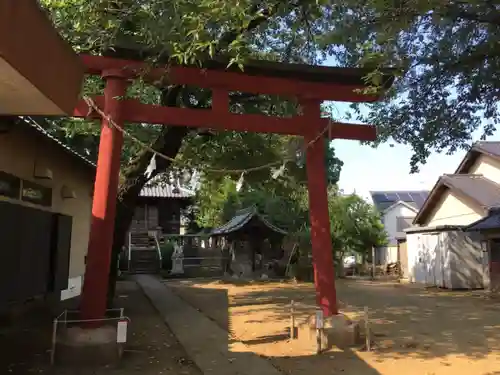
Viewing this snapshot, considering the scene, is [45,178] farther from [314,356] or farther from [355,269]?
[355,269]

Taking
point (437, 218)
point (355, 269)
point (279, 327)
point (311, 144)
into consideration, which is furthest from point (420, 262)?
point (311, 144)

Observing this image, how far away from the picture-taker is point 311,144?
31.7ft

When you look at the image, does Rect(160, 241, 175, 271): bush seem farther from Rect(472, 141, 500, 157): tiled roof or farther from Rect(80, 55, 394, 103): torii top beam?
Rect(80, 55, 394, 103): torii top beam

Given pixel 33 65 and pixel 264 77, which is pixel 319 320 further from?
pixel 33 65

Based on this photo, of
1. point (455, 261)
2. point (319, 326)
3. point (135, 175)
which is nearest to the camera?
point (319, 326)

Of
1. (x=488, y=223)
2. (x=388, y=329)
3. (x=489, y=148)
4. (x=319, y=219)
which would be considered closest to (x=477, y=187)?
(x=489, y=148)

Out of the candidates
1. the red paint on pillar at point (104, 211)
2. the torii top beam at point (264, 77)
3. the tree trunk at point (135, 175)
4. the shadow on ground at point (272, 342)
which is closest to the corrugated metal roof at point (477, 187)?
the shadow on ground at point (272, 342)

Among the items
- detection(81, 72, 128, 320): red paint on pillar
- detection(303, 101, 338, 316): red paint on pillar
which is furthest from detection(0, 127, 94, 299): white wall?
detection(303, 101, 338, 316): red paint on pillar

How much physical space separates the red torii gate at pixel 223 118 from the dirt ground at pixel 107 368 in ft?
3.28

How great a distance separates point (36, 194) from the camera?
9609 mm

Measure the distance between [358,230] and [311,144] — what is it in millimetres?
23881

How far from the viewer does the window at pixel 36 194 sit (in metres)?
8.98

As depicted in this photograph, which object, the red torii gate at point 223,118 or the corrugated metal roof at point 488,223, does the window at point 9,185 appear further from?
the corrugated metal roof at point 488,223

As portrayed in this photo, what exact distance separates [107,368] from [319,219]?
15.0 feet
